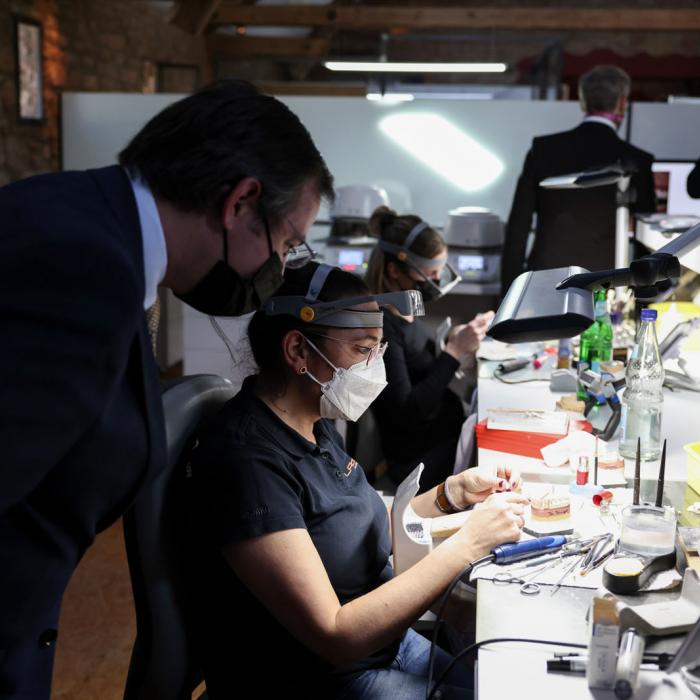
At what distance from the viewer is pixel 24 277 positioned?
3.12 feet

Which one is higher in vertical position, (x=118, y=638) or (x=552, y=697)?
(x=552, y=697)

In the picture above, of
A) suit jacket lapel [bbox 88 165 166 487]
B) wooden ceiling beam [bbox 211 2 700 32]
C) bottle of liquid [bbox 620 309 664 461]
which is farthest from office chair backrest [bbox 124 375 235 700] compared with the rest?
wooden ceiling beam [bbox 211 2 700 32]

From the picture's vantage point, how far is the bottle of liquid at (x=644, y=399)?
2180mm

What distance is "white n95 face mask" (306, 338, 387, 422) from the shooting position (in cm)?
170

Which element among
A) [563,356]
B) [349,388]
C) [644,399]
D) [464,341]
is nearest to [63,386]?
[349,388]

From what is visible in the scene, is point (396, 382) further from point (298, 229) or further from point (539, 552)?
point (298, 229)

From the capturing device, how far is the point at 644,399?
7.28 feet

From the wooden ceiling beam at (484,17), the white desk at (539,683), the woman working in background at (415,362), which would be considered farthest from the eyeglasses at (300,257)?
the wooden ceiling beam at (484,17)

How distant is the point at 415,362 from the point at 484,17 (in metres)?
5.48

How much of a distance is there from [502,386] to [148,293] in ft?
6.54

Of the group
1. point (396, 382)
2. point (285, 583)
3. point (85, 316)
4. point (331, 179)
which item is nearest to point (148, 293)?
point (85, 316)

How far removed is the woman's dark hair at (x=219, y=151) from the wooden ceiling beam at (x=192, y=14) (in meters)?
7.15

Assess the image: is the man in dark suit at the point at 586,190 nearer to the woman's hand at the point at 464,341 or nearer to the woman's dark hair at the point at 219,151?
the woman's hand at the point at 464,341

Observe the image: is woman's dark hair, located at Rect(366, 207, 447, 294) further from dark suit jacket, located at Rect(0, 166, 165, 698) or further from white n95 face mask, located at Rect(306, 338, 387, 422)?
dark suit jacket, located at Rect(0, 166, 165, 698)
